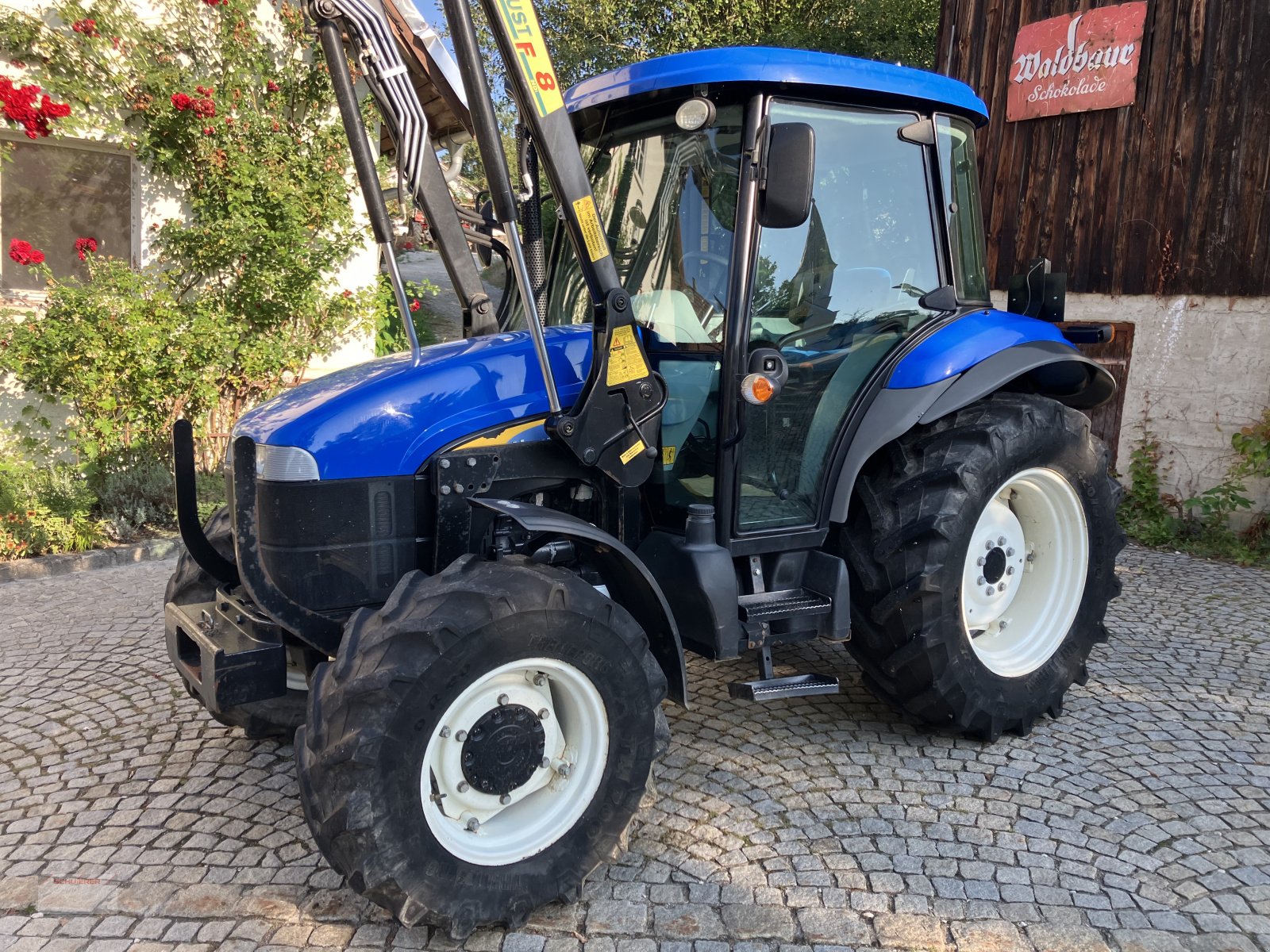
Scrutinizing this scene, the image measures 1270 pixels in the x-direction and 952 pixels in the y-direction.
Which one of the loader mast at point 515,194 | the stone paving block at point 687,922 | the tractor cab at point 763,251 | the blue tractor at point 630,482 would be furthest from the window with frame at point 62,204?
the stone paving block at point 687,922

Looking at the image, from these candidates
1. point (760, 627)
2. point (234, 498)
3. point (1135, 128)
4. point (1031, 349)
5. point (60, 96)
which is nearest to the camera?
point (234, 498)

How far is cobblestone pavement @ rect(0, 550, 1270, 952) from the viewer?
2436 mm

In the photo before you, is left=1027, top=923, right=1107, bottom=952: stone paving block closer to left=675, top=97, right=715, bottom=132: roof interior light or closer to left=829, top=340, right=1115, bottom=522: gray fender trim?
left=829, top=340, right=1115, bottom=522: gray fender trim

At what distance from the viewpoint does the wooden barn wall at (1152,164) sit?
641 cm

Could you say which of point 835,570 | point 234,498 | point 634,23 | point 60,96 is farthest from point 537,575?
point 634,23

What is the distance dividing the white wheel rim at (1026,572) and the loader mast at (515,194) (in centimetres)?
140

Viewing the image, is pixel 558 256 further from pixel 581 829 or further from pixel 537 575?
pixel 581 829

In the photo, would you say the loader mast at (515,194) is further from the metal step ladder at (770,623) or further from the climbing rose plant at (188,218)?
the climbing rose plant at (188,218)

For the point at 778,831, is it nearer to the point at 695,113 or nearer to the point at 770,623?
the point at 770,623

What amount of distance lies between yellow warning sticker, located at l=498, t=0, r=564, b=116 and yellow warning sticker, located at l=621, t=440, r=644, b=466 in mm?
965

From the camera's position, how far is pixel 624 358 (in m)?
2.87

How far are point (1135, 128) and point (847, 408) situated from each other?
5191 millimetres

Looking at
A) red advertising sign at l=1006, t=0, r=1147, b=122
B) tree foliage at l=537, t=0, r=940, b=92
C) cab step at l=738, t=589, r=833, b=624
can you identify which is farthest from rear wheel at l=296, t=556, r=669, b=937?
tree foliage at l=537, t=0, r=940, b=92

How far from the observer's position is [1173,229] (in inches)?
268
